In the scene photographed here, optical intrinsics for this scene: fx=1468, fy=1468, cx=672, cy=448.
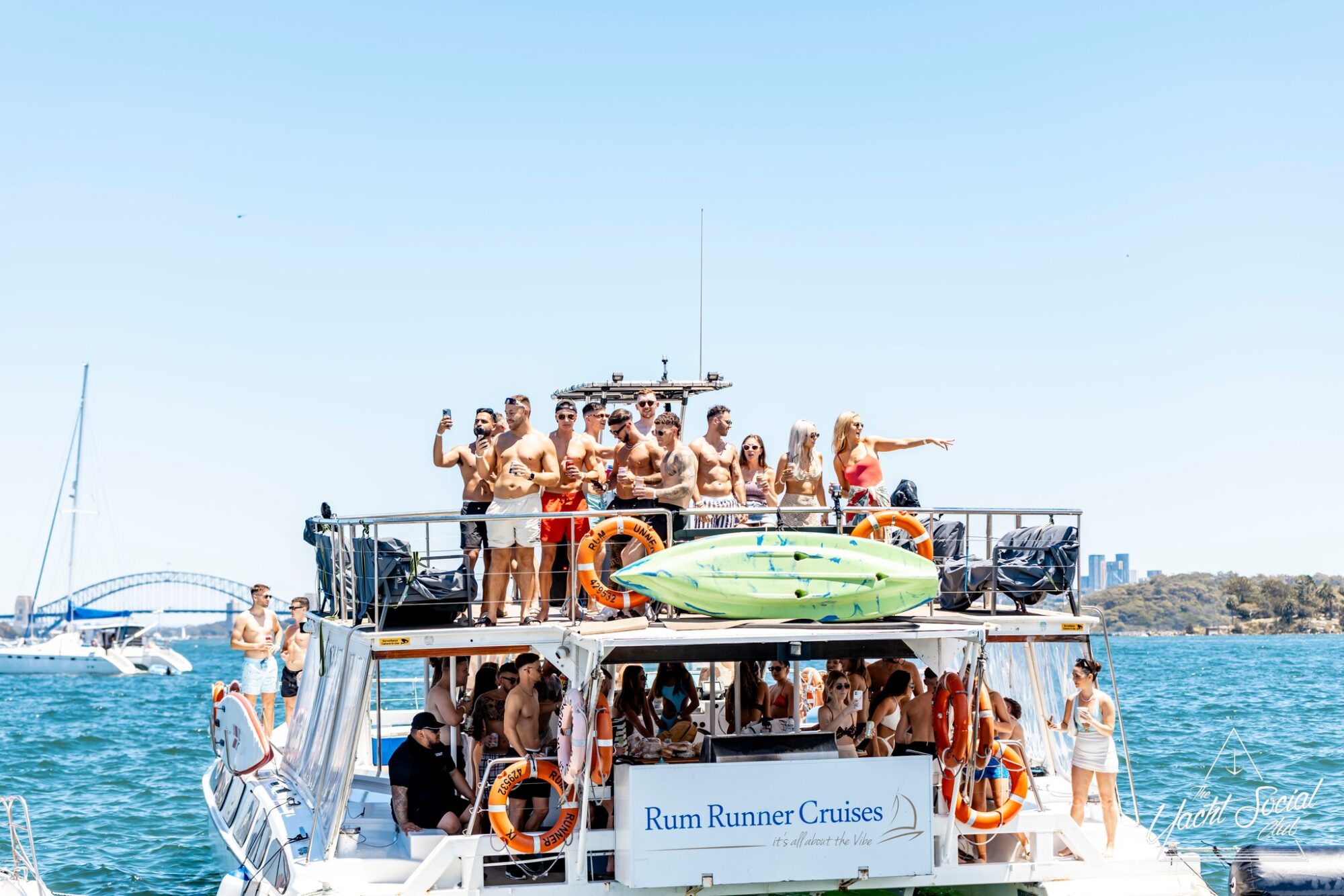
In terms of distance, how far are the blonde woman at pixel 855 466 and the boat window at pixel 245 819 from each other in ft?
20.9

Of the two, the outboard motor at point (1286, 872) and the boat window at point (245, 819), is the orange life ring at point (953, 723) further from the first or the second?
the boat window at point (245, 819)

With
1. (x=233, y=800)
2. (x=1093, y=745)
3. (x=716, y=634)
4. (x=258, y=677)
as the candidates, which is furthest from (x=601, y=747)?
(x=258, y=677)

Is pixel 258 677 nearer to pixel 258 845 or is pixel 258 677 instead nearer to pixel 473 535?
pixel 258 845

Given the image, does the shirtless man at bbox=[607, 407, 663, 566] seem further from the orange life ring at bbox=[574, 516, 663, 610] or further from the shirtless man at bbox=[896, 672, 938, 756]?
the shirtless man at bbox=[896, 672, 938, 756]

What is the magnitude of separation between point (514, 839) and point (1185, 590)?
145963mm

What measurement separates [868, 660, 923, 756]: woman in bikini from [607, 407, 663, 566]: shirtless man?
7.77ft

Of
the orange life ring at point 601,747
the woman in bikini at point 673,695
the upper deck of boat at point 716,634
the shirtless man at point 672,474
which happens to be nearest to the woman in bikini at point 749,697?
the woman in bikini at point 673,695

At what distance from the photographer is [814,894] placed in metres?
10.3

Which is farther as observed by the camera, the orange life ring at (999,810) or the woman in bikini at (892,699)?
the woman in bikini at (892,699)

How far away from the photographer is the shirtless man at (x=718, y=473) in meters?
12.4

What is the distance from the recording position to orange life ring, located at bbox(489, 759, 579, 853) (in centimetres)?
1016

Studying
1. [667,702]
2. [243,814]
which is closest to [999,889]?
[667,702]

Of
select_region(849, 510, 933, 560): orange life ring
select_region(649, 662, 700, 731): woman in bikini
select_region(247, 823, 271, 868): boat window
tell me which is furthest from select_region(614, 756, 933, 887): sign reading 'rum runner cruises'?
select_region(649, 662, 700, 731): woman in bikini

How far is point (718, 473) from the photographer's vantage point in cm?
1245
